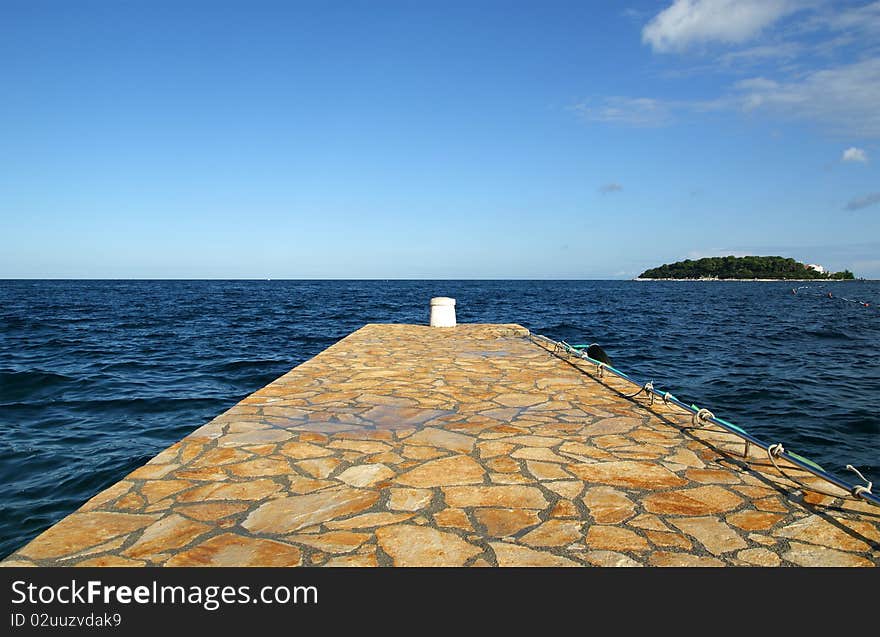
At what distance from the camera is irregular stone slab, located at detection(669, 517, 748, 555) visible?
9.17ft

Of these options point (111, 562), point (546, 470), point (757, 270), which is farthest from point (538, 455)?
point (757, 270)

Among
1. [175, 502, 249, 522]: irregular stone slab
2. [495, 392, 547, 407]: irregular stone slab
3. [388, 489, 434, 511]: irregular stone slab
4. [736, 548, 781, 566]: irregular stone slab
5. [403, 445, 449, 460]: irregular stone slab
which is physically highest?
[495, 392, 547, 407]: irregular stone slab

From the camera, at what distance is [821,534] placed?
9.61 ft

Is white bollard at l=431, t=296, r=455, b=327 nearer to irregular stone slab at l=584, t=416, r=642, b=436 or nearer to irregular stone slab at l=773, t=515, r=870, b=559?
irregular stone slab at l=584, t=416, r=642, b=436

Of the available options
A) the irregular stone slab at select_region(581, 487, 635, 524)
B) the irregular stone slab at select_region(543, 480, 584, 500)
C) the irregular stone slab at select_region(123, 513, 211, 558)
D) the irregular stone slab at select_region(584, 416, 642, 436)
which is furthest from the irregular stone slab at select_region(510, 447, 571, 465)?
the irregular stone slab at select_region(123, 513, 211, 558)

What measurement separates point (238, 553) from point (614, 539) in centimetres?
201

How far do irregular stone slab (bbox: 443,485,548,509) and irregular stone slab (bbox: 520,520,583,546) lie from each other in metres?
0.24

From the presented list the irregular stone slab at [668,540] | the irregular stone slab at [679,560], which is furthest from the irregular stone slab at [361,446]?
the irregular stone slab at [679,560]

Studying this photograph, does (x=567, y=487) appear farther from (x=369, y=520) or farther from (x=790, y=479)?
(x=790, y=479)

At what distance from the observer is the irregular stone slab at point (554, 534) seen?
9.32ft

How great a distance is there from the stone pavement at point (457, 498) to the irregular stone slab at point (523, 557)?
0.03ft

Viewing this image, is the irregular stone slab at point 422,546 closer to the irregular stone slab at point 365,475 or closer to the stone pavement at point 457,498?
the stone pavement at point 457,498
